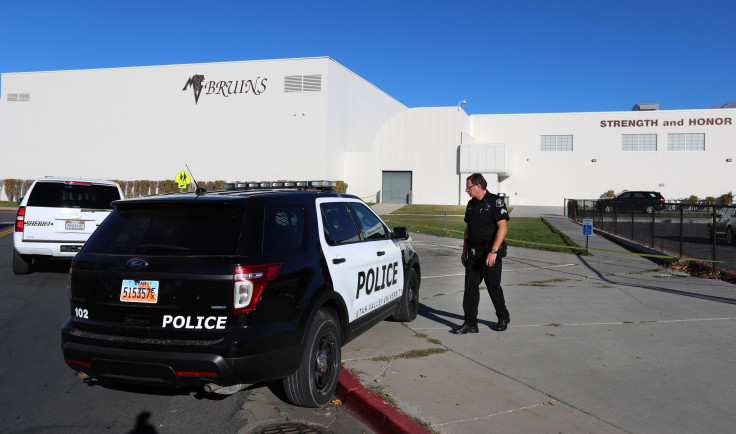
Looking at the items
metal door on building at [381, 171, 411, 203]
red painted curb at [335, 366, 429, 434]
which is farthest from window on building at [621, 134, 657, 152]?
red painted curb at [335, 366, 429, 434]

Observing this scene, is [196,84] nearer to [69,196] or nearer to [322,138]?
A: [322,138]

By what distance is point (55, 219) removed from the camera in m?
10.3

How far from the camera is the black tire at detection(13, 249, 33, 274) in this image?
10.7 m

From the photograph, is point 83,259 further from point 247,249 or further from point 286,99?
point 286,99

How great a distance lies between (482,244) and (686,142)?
4739cm

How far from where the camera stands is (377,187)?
4594 centimetres

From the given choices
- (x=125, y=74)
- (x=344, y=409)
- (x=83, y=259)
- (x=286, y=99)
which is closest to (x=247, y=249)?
(x=83, y=259)

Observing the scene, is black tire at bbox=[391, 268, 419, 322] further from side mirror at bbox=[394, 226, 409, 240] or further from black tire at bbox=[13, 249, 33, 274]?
black tire at bbox=[13, 249, 33, 274]

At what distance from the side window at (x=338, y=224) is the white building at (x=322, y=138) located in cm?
3725

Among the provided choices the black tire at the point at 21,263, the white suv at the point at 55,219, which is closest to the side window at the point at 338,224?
the white suv at the point at 55,219

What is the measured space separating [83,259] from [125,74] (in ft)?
158

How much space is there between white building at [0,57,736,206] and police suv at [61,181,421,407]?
126ft

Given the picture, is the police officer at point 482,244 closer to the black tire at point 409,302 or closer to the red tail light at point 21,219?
the black tire at point 409,302

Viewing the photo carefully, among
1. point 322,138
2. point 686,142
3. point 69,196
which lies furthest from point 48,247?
point 686,142
